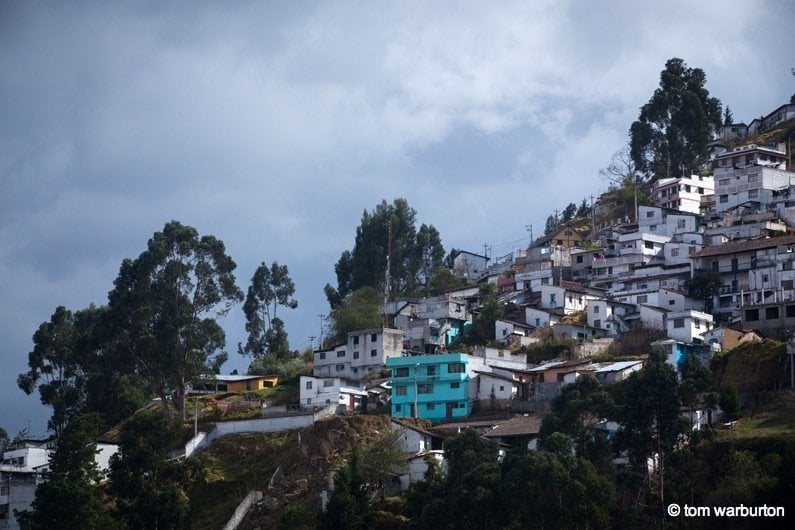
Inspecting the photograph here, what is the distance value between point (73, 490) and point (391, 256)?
134ft

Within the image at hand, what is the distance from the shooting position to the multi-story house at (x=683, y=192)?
309 ft

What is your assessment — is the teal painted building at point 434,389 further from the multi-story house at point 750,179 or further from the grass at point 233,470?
the multi-story house at point 750,179

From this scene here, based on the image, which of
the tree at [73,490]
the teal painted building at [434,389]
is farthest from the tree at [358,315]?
the tree at [73,490]

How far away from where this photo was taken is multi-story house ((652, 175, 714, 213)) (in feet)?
309

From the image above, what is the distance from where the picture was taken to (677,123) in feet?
337

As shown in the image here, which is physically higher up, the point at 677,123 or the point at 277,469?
the point at 677,123

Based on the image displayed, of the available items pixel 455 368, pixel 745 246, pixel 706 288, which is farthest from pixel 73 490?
pixel 745 246

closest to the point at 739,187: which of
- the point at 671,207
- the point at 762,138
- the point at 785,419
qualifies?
the point at 671,207

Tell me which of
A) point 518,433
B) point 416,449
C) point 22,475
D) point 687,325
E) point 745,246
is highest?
point 745,246

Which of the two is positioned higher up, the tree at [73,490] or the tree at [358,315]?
the tree at [358,315]

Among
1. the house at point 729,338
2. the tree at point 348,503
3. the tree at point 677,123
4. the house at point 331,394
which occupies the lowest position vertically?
the tree at point 348,503

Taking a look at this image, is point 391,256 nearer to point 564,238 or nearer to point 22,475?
point 564,238

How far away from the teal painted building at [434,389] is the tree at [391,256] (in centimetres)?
2540

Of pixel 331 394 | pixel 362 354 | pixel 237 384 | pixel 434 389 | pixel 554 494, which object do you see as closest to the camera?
pixel 554 494
